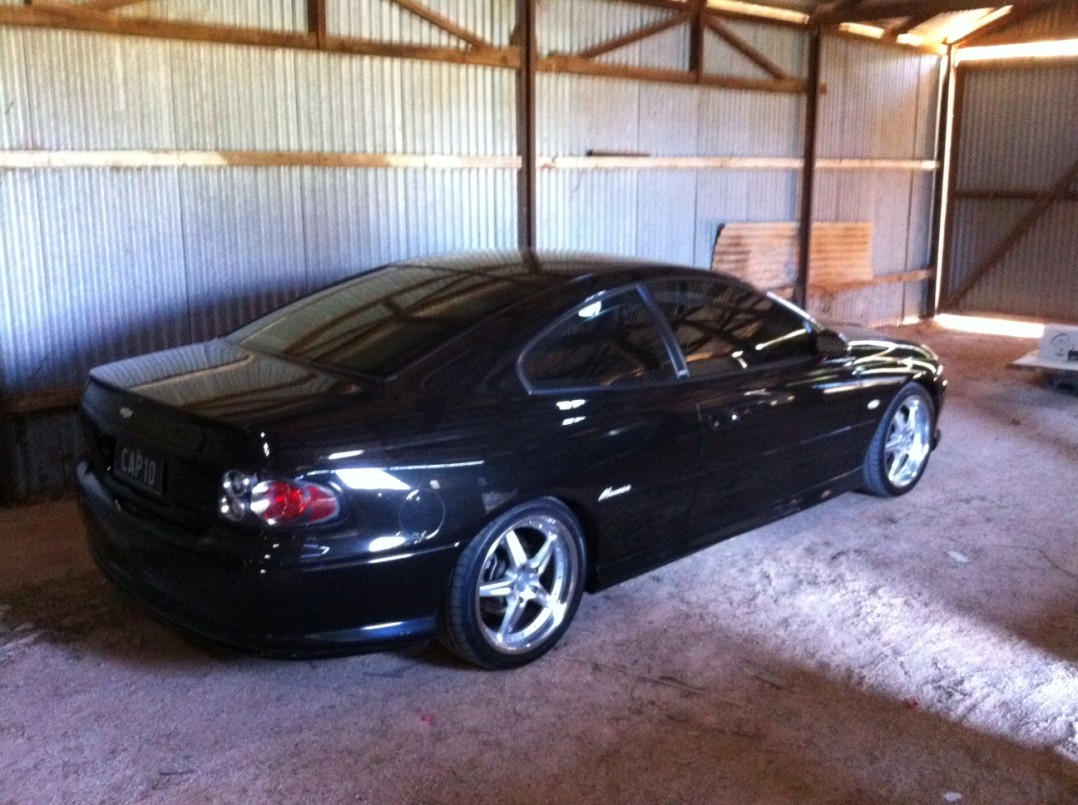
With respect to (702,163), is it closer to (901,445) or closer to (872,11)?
(872,11)

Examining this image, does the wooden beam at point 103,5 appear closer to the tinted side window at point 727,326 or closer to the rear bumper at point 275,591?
the rear bumper at point 275,591

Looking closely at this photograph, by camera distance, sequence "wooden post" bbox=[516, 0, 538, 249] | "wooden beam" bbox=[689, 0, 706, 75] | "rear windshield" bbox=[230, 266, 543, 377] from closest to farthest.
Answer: "rear windshield" bbox=[230, 266, 543, 377], "wooden post" bbox=[516, 0, 538, 249], "wooden beam" bbox=[689, 0, 706, 75]

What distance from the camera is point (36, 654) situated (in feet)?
13.1

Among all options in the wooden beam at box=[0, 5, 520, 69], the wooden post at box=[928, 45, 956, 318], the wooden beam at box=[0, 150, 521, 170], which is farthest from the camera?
the wooden post at box=[928, 45, 956, 318]

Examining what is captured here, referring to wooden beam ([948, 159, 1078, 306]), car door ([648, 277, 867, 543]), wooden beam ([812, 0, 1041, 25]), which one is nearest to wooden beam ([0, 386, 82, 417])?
car door ([648, 277, 867, 543])

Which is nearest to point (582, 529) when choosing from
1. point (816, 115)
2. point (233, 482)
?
point (233, 482)

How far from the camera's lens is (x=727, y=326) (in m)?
4.70

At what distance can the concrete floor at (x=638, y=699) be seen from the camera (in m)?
3.23

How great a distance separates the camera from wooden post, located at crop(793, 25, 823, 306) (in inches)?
411

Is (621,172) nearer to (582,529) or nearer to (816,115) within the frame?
A: (816,115)

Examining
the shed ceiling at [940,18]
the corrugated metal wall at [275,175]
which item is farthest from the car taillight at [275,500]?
the shed ceiling at [940,18]

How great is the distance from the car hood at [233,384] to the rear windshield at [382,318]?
0.41 ft

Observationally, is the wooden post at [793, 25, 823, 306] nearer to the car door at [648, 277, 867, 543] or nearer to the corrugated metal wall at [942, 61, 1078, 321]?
the corrugated metal wall at [942, 61, 1078, 321]

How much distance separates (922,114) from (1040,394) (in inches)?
191
